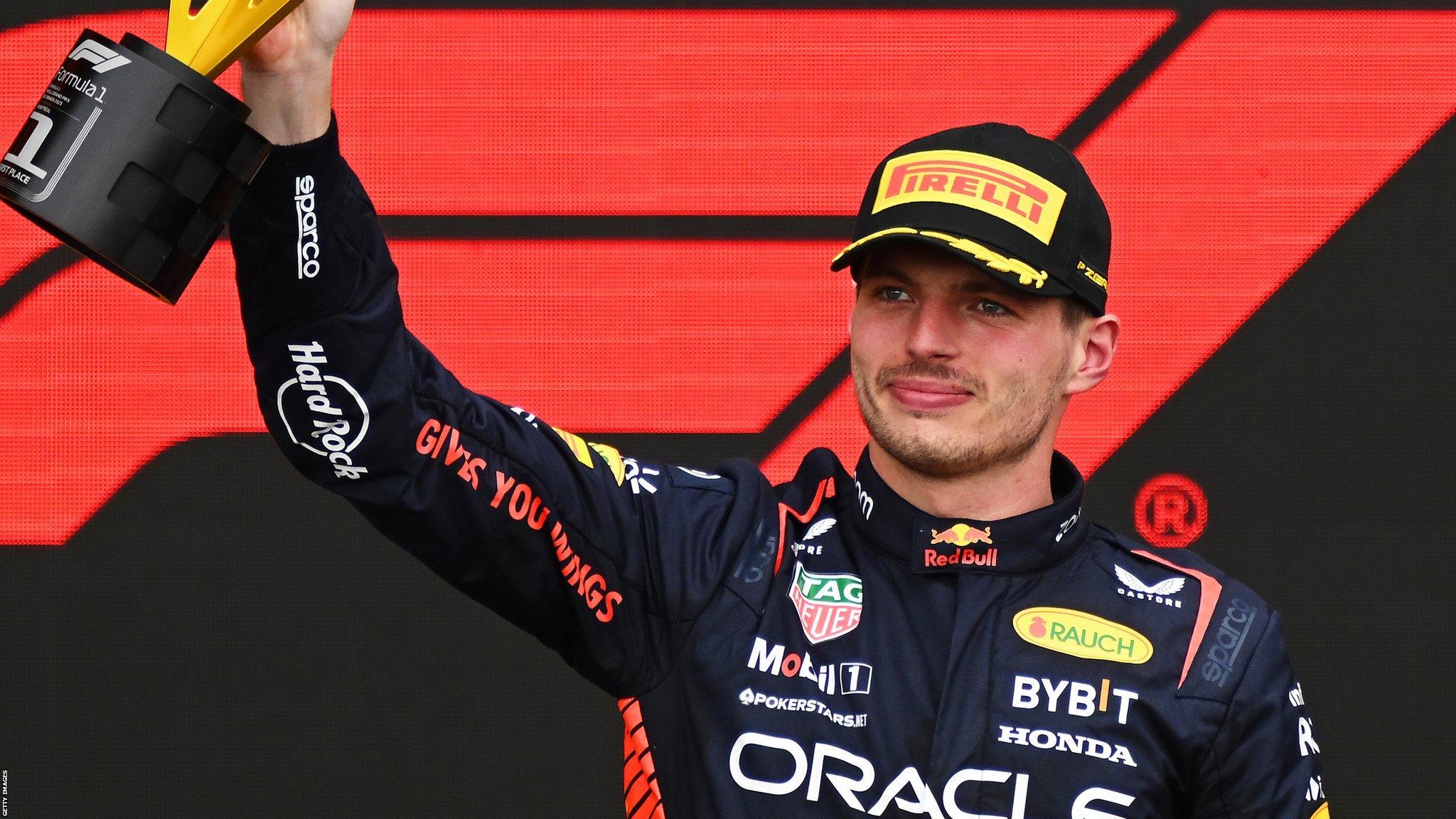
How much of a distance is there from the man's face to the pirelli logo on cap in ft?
0.16

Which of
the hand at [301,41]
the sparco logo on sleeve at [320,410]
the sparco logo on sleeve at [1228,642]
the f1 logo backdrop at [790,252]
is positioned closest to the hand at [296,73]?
the hand at [301,41]

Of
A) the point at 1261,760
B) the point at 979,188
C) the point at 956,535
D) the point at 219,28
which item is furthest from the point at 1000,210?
the point at 219,28

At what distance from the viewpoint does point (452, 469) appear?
1.21m

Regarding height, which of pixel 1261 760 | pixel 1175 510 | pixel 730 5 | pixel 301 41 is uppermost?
pixel 730 5

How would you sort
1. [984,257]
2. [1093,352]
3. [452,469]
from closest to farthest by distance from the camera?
1. [452,469]
2. [984,257]
3. [1093,352]

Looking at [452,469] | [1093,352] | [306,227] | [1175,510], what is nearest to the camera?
[306,227]

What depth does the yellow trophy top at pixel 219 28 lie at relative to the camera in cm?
100

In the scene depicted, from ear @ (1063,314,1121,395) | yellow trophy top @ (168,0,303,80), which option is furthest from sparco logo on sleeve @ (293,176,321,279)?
ear @ (1063,314,1121,395)

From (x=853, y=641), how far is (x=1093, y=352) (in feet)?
1.23

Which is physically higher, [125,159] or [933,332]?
[933,332]

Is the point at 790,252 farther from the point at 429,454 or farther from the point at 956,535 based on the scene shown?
the point at 429,454

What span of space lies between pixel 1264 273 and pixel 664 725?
1149mm

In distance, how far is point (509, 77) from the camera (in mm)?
2096

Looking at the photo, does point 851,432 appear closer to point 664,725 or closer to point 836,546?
point 836,546
